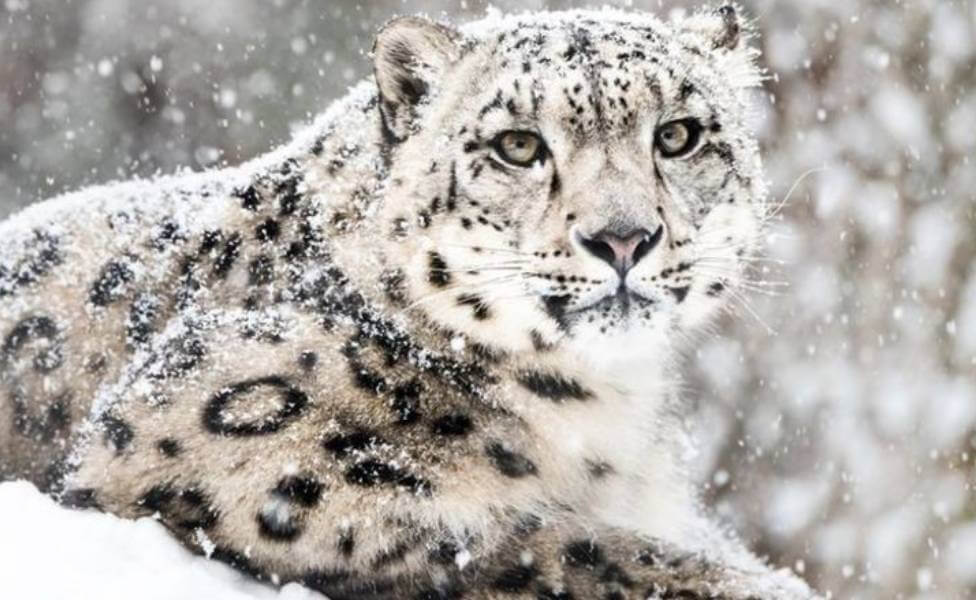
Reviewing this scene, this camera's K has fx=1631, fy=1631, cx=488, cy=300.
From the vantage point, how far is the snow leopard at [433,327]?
4.49m

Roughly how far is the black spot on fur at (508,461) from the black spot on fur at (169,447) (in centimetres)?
88

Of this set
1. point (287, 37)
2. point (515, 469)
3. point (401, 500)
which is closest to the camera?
point (401, 500)

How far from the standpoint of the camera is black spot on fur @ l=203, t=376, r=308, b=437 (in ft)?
14.8

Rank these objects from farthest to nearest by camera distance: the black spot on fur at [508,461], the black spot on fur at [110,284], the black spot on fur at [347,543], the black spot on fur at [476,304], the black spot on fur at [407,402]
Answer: the black spot on fur at [110,284] < the black spot on fur at [476,304] < the black spot on fur at [508,461] < the black spot on fur at [407,402] < the black spot on fur at [347,543]

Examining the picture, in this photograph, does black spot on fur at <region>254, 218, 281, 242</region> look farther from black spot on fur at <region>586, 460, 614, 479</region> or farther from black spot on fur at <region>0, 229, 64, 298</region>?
black spot on fur at <region>586, 460, 614, 479</region>

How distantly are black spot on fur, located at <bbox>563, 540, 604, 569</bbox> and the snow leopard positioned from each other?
0.03 feet

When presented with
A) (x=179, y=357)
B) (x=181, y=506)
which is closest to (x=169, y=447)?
(x=181, y=506)

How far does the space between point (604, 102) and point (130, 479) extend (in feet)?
5.77

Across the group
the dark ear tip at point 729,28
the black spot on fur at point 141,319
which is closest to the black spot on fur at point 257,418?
the black spot on fur at point 141,319

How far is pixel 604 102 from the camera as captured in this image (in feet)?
16.0

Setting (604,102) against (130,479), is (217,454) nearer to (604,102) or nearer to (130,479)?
(130,479)

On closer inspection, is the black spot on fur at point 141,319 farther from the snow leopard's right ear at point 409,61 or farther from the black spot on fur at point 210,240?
the snow leopard's right ear at point 409,61

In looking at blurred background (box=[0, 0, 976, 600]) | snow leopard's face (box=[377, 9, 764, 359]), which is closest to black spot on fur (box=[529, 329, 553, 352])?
snow leopard's face (box=[377, 9, 764, 359])

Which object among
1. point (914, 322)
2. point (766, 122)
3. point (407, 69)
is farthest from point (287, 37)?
point (407, 69)
